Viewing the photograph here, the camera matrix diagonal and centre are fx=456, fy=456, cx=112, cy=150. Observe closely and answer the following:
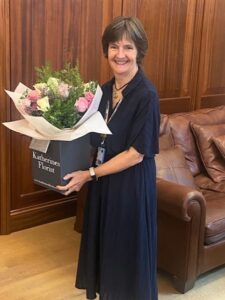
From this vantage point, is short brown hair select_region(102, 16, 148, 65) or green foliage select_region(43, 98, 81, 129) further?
short brown hair select_region(102, 16, 148, 65)

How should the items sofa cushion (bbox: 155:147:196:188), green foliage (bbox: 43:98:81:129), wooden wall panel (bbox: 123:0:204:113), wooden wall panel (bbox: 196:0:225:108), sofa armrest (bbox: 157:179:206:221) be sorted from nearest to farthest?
green foliage (bbox: 43:98:81:129) → sofa armrest (bbox: 157:179:206:221) → sofa cushion (bbox: 155:147:196:188) → wooden wall panel (bbox: 123:0:204:113) → wooden wall panel (bbox: 196:0:225:108)

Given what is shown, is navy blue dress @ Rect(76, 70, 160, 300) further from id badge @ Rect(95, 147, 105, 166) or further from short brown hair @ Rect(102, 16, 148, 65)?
short brown hair @ Rect(102, 16, 148, 65)

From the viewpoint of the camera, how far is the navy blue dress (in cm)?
194

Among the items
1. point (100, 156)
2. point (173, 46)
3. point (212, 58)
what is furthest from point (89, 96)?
point (212, 58)

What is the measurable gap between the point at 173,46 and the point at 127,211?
7.18 ft

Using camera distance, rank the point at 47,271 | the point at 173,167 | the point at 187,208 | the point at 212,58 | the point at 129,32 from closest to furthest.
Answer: the point at 129,32 → the point at 187,208 → the point at 47,271 → the point at 173,167 → the point at 212,58

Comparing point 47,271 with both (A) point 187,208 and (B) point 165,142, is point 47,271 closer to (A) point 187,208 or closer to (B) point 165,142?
(A) point 187,208

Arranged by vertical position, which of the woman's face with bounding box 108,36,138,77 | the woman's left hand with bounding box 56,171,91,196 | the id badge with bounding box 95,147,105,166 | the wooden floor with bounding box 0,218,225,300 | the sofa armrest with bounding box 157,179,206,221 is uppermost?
the woman's face with bounding box 108,36,138,77

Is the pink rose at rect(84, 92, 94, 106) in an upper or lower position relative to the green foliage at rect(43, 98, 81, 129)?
upper

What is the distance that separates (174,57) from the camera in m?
3.90

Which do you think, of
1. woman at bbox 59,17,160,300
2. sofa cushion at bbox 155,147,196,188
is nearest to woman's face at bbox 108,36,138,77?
woman at bbox 59,17,160,300

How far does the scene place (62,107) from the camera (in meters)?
1.80

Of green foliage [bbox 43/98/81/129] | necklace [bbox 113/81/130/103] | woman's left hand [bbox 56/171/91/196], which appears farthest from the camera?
necklace [bbox 113/81/130/103]

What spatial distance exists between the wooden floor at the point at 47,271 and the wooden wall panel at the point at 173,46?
148 centimetres
